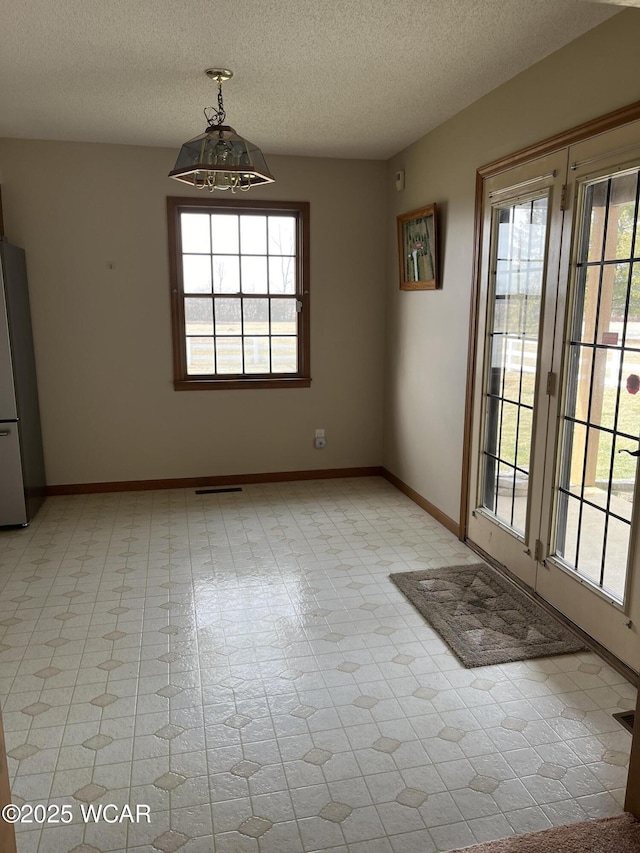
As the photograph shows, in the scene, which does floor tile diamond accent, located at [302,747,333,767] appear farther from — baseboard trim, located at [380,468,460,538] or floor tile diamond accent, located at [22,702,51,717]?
baseboard trim, located at [380,468,460,538]

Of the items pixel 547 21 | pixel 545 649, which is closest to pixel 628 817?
pixel 545 649

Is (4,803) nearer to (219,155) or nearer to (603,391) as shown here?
(603,391)

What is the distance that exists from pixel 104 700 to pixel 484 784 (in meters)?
1.42

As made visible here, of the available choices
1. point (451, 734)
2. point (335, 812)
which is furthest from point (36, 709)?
point (451, 734)

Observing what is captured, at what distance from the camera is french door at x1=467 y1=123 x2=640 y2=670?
251 centimetres

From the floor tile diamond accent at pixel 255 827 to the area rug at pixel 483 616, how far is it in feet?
3.68

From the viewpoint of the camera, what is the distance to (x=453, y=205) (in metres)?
3.89

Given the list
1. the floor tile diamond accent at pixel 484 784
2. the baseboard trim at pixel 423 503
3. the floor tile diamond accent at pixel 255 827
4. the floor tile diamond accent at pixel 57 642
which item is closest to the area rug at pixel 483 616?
the baseboard trim at pixel 423 503

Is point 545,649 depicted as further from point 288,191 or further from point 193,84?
point 288,191

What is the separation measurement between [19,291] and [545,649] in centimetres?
397

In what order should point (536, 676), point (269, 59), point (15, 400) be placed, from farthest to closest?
point (15, 400), point (269, 59), point (536, 676)

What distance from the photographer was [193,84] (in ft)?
10.6

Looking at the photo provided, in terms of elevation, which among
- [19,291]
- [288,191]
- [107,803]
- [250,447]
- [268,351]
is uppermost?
[288,191]

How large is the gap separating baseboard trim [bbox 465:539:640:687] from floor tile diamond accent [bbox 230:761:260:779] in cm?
129
